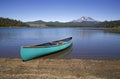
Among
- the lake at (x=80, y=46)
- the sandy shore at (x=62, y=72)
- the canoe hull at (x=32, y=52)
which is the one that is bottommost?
the lake at (x=80, y=46)

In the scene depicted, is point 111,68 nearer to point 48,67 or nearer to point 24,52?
point 48,67

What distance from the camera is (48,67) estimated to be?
9656 millimetres

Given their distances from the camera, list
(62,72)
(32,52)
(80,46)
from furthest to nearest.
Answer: (80,46) → (32,52) → (62,72)

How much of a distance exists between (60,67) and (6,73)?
3.59 metres

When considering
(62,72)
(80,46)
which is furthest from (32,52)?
(80,46)

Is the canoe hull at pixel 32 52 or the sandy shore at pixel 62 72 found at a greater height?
the canoe hull at pixel 32 52

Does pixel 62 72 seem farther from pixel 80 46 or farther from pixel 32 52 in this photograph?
pixel 80 46

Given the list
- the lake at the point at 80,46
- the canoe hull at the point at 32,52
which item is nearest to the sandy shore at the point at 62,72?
Result: the canoe hull at the point at 32,52

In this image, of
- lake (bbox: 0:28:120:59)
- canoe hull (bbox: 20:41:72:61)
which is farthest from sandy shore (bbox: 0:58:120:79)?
lake (bbox: 0:28:120:59)

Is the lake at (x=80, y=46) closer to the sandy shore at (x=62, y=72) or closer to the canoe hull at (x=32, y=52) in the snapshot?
the canoe hull at (x=32, y=52)

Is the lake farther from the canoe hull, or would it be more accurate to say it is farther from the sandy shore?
the sandy shore

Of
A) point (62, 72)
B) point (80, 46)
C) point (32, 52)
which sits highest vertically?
point (32, 52)

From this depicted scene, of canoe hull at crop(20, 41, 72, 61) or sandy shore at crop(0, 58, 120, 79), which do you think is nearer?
sandy shore at crop(0, 58, 120, 79)

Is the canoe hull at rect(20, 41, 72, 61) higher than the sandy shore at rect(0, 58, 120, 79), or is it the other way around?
the canoe hull at rect(20, 41, 72, 61)
